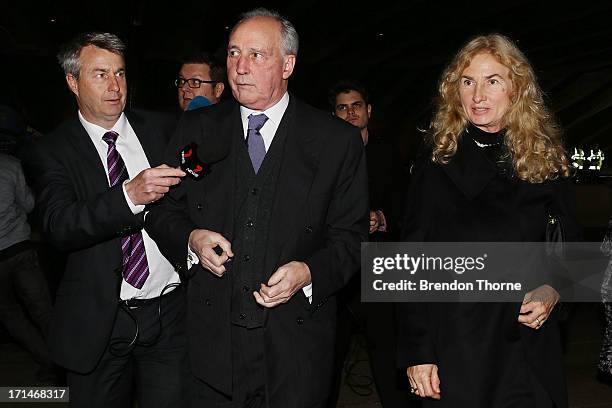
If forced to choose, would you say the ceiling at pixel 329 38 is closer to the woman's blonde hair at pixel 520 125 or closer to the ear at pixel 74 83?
the ear at pixel 74 83

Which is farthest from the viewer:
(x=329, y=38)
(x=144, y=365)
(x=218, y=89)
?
(x=329, y=38)

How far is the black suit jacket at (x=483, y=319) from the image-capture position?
7.73 feet

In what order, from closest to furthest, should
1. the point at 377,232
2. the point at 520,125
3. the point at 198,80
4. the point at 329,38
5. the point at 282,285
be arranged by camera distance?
the point at 282,285, the point at 520,125, the point at 198,80, the point at 377,232, the point at 329,38

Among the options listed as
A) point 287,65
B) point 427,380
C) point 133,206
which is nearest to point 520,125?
point 287,65

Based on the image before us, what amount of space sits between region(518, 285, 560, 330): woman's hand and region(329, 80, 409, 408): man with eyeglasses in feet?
5.35

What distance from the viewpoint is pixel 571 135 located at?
1490 inches

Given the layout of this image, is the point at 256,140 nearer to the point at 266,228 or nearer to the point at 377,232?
the point at 266,228

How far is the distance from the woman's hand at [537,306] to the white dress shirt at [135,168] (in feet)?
4.69

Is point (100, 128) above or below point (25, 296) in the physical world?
above

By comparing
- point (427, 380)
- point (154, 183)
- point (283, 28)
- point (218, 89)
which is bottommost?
point (427, 380)

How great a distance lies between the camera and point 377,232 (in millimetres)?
4227

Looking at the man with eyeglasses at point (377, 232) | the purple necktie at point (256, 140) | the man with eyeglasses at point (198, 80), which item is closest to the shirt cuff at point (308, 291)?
the purple necktie at point (256, 140)

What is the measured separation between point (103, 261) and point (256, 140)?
81 centimetres

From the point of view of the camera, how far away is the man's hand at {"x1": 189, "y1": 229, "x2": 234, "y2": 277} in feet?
6.86
